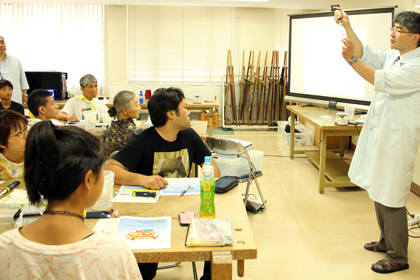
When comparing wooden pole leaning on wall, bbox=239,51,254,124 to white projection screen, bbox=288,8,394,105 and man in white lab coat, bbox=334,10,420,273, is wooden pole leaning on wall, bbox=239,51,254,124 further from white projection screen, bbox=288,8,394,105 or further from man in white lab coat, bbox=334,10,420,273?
man in white lab coat, bbox=334,10,420,273

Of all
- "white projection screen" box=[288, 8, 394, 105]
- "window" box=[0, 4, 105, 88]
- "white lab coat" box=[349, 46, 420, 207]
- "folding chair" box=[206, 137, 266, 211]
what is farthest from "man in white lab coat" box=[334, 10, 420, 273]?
"window" box=[0, 4, 105, 88]

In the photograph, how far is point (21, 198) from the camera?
75.7 inches

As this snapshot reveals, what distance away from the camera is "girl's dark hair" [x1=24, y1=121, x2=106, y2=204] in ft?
3.41

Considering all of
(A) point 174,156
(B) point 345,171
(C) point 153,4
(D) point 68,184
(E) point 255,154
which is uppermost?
(C) point 153,4

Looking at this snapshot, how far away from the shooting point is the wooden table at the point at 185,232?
149 centimetres

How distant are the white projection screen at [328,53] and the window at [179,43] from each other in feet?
9.44

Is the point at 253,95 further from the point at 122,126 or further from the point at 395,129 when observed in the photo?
the point at 395,129

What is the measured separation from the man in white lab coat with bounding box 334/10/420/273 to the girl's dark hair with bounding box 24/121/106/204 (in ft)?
6.85

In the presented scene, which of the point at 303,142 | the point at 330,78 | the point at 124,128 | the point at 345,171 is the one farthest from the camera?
the point at 303,142

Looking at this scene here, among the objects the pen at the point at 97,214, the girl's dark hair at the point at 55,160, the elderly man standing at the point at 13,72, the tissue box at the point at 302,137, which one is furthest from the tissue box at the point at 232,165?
the elderly man standing at the point at 13,72

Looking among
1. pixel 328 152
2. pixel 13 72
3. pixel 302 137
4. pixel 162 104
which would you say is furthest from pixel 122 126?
pixel 302 137

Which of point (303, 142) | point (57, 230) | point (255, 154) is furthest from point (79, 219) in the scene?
point (303, 142)

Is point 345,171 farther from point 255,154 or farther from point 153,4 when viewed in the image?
point 153,4

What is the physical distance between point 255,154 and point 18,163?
86.6 inches
